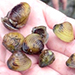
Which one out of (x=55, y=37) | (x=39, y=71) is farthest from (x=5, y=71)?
(x=55, y=37)

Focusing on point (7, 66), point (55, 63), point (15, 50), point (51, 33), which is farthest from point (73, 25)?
point (7, 66)

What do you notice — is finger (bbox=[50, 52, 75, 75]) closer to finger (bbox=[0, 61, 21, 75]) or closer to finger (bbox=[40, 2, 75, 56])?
finger (bbox=[40, 2, 75, 56])

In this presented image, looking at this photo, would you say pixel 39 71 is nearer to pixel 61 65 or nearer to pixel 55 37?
pixel 61 65

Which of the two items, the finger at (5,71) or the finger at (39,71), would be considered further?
the finger at (39,71)

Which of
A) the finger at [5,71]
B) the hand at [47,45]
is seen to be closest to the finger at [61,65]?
the hand at [47,45]

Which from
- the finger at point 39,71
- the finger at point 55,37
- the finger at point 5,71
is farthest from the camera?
the finger at point 55,37

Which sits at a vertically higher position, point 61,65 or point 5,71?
point 5,71

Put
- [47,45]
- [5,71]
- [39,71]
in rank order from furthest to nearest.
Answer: [47,45], [39,71], [5,71]

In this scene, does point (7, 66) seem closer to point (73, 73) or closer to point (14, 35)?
point (14, 35)

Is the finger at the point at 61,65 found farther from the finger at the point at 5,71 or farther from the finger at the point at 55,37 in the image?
the finger at the point at 5,71
